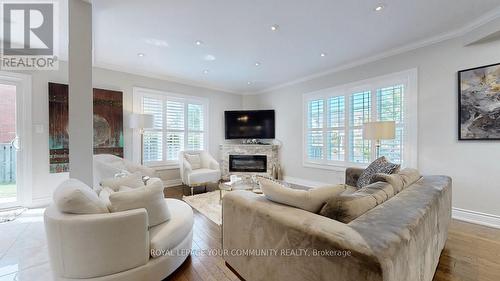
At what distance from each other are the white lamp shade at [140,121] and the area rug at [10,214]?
6.85 ft

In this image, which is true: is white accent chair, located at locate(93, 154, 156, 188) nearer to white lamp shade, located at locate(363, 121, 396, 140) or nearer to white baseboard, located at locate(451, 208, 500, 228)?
→ white lamp shade, located at locate(363, 121, 396, 140)

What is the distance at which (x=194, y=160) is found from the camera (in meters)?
4.99

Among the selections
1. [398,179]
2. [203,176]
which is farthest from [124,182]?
[398,179]

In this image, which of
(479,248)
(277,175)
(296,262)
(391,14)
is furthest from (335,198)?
(277,175)

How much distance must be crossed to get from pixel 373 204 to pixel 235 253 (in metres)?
1.12

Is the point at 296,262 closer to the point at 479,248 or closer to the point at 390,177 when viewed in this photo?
the point at 390,177

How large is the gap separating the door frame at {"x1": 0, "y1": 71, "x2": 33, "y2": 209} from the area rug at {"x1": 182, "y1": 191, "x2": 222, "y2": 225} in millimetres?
2554

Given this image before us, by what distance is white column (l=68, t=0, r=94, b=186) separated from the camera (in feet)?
7.09

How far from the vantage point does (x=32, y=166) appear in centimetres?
349

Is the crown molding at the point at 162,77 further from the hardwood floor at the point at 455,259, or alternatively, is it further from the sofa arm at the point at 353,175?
the sofa arm at the point at 353,175

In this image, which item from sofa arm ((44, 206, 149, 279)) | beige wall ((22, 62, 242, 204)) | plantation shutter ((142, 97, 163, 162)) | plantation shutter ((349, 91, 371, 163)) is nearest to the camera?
sofa arm ((44, 206, 149, 279))

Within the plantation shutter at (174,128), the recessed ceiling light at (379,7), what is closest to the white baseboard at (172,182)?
the plantation shutter at (174,128)

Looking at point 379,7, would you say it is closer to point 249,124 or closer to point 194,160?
point 249,124

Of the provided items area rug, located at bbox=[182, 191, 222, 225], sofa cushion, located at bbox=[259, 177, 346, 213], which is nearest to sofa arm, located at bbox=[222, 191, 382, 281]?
sofa cushion, located at bbox=[259, 177, 346, 213]
